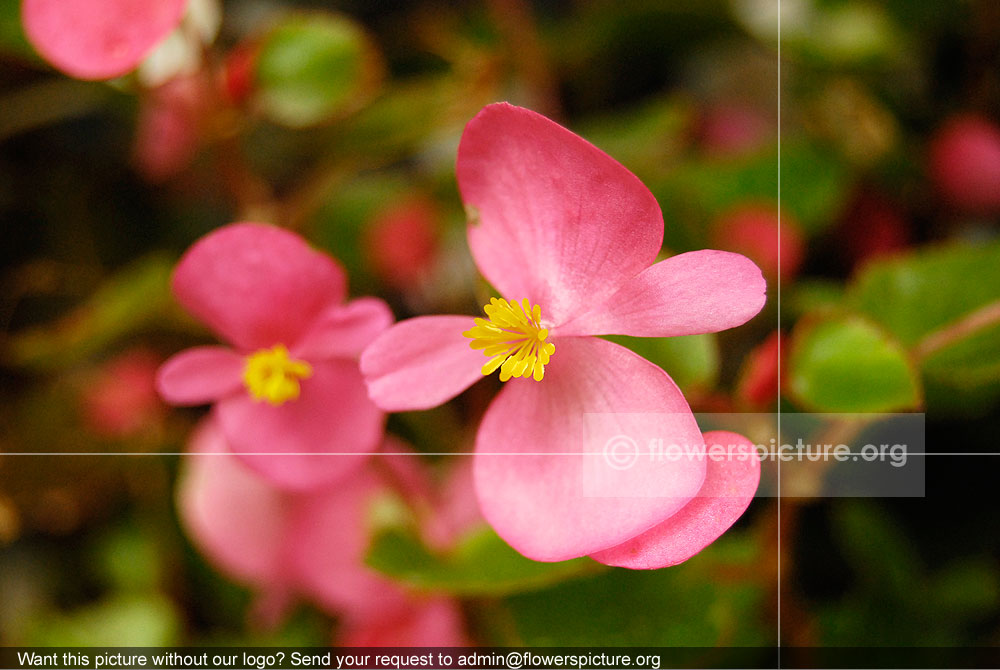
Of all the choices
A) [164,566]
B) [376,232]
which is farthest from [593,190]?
[164,566]

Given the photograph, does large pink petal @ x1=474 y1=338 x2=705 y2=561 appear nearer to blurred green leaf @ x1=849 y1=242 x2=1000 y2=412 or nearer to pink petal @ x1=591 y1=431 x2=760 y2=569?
pink petal @ x1=591 y1=431 x2=760 y2=569

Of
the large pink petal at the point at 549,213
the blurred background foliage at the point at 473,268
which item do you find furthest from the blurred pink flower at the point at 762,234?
the large pink petal at the point at 549,213

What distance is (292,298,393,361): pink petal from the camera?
245mm

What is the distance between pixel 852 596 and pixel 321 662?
11.5 inches

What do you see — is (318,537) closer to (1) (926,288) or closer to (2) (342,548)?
(2) (342,548)

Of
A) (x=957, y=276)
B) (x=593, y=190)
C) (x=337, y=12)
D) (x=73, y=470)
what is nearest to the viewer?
(x=593, y=190)

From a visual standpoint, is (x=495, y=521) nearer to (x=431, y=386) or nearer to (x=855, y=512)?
(x=431, y=386)

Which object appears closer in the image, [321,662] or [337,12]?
[321,662]

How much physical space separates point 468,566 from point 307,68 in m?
0.27

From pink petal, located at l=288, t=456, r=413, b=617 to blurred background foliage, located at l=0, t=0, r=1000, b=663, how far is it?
5cm

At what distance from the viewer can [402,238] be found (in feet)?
1.66

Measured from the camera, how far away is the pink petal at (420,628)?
365mm

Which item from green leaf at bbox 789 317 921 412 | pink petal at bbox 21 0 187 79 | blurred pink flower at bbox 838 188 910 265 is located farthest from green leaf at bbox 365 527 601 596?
blurred pink flower at bbox 838 188 910 265

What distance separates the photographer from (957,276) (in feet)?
1.13
